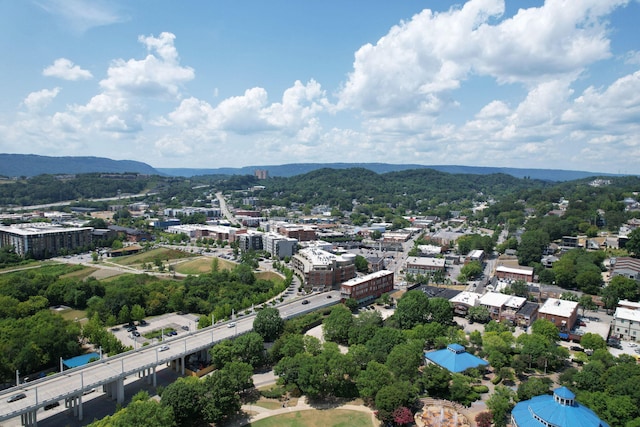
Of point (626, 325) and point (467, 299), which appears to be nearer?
point (626, 325)

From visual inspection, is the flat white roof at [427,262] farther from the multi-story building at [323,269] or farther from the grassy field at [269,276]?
the grassy field at [269,276]

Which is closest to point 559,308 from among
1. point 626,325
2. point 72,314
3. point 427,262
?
point 626,325

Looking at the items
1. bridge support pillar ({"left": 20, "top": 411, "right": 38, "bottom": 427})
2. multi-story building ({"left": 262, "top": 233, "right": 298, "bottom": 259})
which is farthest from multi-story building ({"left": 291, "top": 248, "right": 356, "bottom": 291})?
bridge support pillar ({"left": 20, "top": 411, "right": 38, "bottom": 427})

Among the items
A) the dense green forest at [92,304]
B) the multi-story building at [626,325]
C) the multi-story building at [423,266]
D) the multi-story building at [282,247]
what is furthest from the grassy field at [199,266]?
the multi-story building at [626,325]

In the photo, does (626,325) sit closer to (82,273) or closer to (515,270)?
(515,270)

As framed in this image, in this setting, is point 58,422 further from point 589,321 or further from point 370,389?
point 589,321
